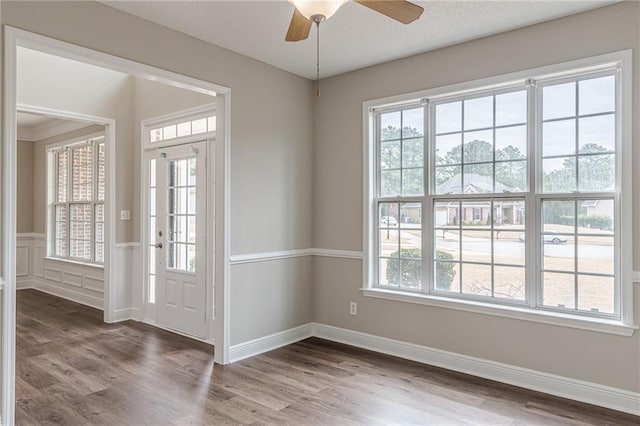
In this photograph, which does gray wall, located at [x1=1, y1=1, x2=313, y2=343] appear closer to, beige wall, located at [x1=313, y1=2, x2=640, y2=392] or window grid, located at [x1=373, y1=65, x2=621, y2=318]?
beige wall, located at [x1=313, y1=2, x2=640, y2=392]

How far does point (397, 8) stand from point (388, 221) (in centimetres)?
225

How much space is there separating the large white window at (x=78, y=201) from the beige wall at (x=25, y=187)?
71 cm

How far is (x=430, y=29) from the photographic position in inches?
128

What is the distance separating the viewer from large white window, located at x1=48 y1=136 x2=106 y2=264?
20.0 feet

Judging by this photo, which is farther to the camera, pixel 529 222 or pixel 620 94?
pixel 529 222

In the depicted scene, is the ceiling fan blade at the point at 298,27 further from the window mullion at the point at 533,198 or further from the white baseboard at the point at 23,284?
the white baseboard at the point at 23,284

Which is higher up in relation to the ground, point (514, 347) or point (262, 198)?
point (262, 198)

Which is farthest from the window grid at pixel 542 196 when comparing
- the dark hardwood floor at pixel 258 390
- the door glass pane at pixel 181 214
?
the door glass pane at pixel 181 214

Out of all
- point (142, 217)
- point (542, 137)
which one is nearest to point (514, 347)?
point (542, 137)

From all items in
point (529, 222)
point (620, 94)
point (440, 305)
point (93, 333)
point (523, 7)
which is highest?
point (523, 7)

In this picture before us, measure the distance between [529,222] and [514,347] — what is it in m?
1.00

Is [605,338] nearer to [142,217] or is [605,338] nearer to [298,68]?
[298,68]

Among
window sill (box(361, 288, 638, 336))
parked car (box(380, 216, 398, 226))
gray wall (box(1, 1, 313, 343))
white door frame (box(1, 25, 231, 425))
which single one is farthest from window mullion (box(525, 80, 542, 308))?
white door frame (box(1, 25, 231, 425))

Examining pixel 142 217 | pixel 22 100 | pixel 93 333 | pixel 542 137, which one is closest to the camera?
pixel 542 137
